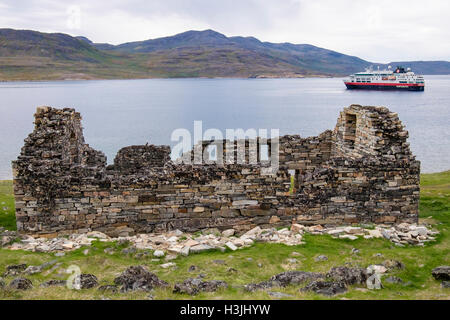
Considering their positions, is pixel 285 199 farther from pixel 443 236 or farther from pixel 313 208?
pixel 443 236

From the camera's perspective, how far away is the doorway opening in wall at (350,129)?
69.2 ft

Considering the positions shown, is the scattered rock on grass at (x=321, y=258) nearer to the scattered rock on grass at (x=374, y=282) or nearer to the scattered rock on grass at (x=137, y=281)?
the scattered rock on grass at (x=374, y=282)

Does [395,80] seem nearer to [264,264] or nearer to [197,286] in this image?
[264,264]

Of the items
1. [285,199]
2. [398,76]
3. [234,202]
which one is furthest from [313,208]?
[398,76]

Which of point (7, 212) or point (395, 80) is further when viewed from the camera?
point (395, 80)

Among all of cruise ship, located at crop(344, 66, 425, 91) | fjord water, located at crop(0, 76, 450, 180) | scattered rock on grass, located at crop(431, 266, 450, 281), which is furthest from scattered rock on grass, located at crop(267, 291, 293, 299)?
cruise ship, located at crop(344, 66, 425, 91)

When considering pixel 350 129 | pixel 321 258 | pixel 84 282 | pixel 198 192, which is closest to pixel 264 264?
pixel 321 258

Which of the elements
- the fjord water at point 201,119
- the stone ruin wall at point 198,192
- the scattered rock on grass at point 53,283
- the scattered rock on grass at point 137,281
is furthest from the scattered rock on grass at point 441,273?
the fjord water at point 201,119

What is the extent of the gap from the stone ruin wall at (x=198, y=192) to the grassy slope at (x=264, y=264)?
2.01 m

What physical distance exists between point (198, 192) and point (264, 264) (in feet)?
15.1

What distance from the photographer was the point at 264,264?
12766 mm

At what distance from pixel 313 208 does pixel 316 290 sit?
23.4 ft

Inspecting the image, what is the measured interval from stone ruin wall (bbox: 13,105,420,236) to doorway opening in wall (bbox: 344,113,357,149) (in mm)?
2858

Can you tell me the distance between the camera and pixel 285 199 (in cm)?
1661
